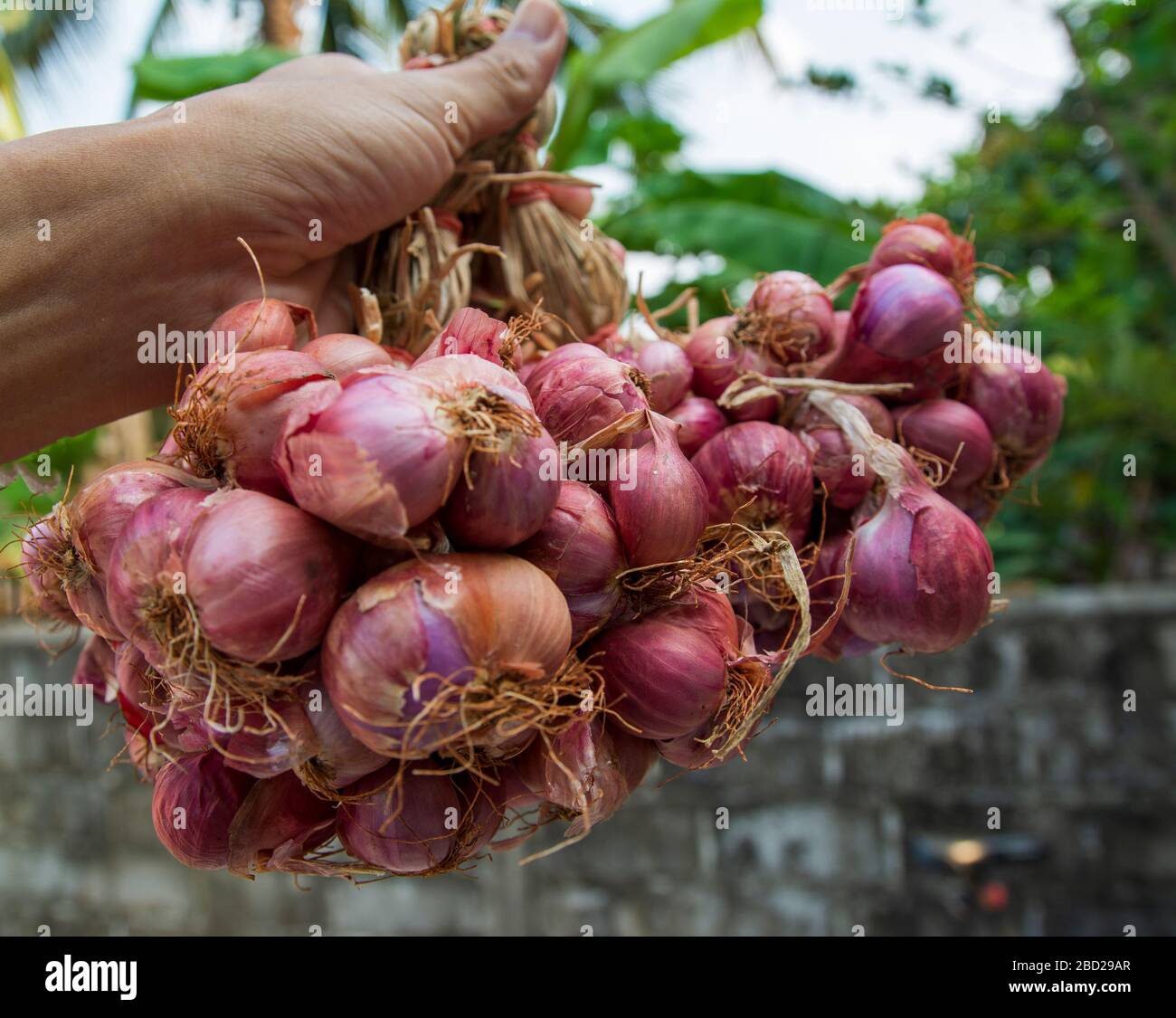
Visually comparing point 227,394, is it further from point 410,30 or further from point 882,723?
point 882,723

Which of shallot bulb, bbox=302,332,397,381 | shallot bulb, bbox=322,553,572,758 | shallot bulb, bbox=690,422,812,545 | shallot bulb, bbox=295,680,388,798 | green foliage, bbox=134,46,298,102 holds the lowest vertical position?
shallot bulb, bbox=295,680,388,798

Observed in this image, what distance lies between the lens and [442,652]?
577mm

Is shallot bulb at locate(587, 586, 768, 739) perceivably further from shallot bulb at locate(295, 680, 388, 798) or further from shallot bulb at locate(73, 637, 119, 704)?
shallot bulb at locate(73, 637, 119, 704)

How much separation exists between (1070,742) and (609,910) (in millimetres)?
1522

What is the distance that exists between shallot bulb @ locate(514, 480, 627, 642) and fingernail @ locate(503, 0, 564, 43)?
2.46ft

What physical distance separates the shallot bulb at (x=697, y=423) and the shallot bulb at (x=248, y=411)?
351 mm

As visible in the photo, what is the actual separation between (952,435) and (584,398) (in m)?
0.41

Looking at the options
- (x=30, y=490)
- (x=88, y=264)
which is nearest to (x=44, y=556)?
(x=30, y=490)

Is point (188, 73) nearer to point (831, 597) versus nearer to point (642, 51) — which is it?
point (642, 51)

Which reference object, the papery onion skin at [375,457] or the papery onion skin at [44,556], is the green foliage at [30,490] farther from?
the papery onion skin at [375,457]

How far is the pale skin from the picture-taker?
2.89ft

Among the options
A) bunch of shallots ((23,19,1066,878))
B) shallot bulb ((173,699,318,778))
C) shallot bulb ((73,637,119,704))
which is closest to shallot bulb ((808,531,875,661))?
bunch of shallots ((23,19,1066,878))

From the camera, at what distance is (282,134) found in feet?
3.10

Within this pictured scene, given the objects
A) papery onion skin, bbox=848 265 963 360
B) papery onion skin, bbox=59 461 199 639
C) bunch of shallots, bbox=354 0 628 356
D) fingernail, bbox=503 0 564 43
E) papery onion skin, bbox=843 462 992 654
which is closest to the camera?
papery onion skin, bbox=59 461 199 639
